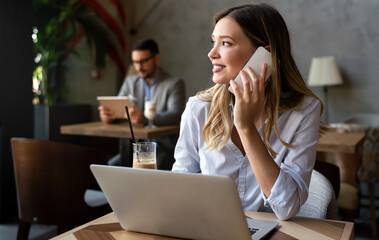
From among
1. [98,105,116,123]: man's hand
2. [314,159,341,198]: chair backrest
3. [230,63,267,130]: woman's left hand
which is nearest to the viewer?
[230,63,267,130]: woman's left hand

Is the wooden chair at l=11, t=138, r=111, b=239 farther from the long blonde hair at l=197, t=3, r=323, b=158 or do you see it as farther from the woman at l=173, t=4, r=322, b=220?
the long blonde hair at l=197, t=3, r=323, b=158

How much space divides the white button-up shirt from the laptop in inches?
8.0

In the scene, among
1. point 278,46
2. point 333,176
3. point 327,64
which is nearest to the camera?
point 278,46

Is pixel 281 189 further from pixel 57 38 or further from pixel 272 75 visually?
pixel 57 38

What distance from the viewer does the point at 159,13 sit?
6008 millimetres

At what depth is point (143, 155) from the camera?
133 cm

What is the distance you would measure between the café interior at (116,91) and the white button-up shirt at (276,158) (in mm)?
793

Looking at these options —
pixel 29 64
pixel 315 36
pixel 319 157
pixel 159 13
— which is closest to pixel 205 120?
pixel 319 157

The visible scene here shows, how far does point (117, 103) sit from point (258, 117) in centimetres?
197

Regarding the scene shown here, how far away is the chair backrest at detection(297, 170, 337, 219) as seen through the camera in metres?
1.40

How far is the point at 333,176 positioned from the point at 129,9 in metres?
4.69

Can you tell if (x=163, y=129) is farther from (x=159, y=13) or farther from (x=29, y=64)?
(x=159, y=13)

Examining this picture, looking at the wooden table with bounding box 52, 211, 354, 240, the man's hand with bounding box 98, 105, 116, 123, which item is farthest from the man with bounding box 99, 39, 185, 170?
the wooden table with bounding box 52, 211, 354, 240

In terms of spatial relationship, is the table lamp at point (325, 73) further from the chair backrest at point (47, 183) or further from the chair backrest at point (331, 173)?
the chair backrest at point (47, 183)
